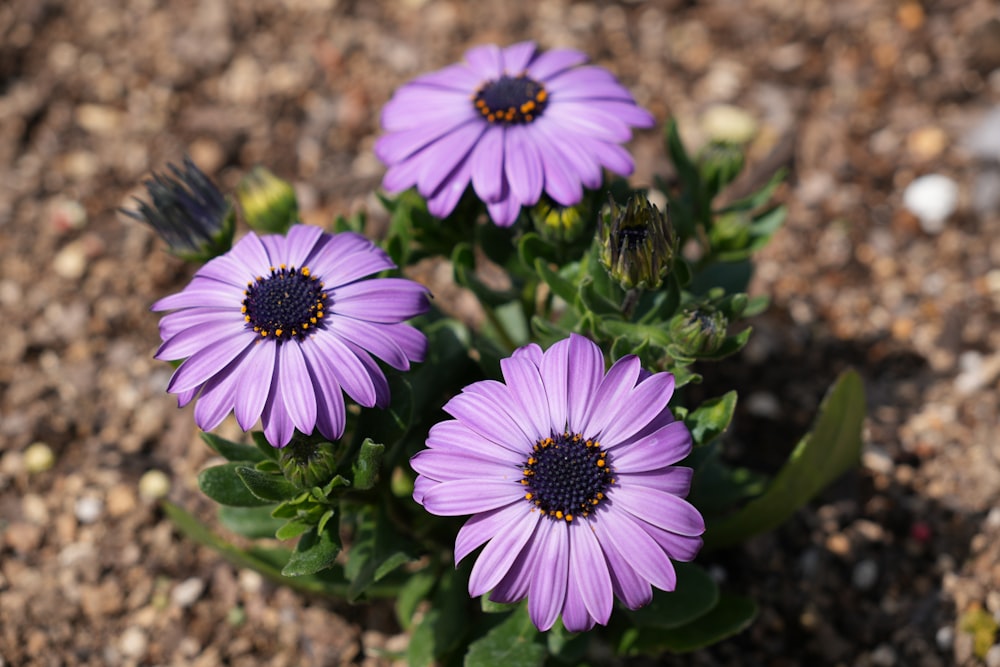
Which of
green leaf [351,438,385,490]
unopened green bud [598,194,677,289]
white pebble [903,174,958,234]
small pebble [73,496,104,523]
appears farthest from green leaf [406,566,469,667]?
white pebble [903,174,958,234]

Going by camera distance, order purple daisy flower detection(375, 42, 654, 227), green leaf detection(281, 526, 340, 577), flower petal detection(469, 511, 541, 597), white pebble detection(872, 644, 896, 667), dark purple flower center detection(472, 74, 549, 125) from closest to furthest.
Result: flower petal detection(469, 511, 541, 597)
green leaf detection(281, 526, 340, 577)
purple daisy flower detection(375, 42, 654, 227)
dark purple flower center detection(472, 74, 549, 125)
white pebble detection(872, 644, 896, 667)

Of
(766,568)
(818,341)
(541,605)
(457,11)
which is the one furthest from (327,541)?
(457,11)

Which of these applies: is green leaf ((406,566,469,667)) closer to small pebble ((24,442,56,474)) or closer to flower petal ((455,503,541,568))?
flower petal ((455,503,541,568))

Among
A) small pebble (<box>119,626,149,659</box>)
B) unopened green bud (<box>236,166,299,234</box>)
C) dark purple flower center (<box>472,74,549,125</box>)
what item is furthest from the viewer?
small pebble (<box>119,626,149,659</box>)

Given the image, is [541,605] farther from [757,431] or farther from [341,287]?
[757,431]

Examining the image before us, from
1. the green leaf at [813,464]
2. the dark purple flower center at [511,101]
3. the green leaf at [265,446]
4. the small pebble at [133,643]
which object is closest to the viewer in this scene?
the green leaf at [265,446]

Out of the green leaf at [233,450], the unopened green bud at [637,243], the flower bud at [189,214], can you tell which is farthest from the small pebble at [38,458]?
the unopened green bud at [637,243]

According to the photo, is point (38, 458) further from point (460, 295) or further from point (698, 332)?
point (698, 332)

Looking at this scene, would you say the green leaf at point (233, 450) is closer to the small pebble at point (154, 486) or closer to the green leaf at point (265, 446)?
the green leaf at point (265, 446)
